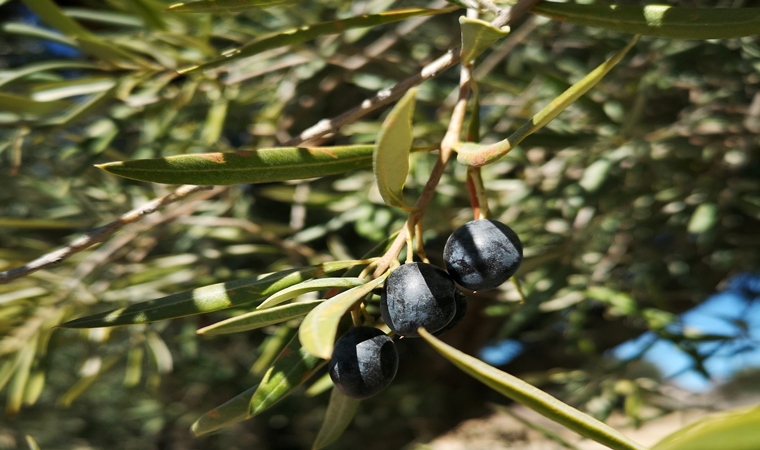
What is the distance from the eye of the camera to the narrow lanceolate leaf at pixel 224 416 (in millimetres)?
594

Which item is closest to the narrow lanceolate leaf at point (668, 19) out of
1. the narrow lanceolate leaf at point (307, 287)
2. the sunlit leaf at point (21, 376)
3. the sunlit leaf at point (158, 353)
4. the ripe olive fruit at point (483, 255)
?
the ripe olive fruit at point (483, 255)

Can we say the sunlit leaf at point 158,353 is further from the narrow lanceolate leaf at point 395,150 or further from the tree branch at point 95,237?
the narrow lanceolate leaf at point 395,150

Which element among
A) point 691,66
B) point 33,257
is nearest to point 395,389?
point 33,257

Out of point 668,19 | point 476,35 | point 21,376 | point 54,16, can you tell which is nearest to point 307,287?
point 476,35

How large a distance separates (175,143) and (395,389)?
5.29ft

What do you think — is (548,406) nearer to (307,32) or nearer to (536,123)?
(536,123)

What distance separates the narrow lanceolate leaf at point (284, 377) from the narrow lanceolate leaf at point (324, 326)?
0.40ft

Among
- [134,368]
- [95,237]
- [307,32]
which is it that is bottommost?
[134,368]

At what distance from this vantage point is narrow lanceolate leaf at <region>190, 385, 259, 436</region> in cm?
59

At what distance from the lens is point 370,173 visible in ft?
5.18

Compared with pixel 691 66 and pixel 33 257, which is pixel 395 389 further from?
pixel 691 66

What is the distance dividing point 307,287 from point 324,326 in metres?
0.10

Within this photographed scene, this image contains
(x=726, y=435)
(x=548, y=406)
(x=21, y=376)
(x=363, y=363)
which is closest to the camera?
(x=726, y=435)

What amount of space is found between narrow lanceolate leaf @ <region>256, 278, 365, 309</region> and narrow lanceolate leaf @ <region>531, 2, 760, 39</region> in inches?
13.3
